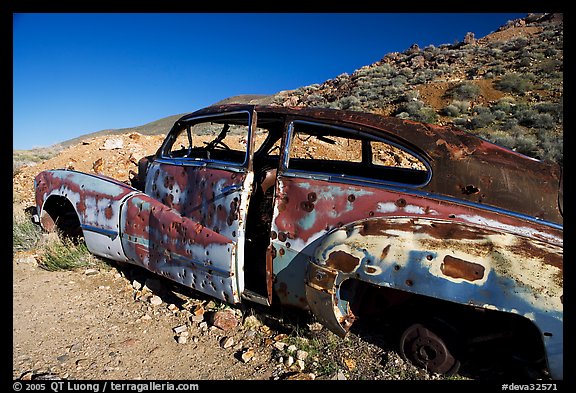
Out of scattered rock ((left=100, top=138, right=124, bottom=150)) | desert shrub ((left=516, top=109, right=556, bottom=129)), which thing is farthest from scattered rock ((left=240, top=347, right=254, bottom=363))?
desert shrub ((left=516, top=109, right=556, bottom=129))

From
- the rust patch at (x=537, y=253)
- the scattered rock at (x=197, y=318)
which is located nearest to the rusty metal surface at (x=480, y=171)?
the rust patch at (x=537, y=253)

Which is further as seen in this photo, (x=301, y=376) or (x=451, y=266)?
(x=301, y=376)

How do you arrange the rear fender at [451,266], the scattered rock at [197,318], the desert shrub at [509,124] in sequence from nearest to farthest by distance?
1. the rear fender at [451,266]
2. the scattered rock at [197,318]
3. the desert shrub at [509,124]

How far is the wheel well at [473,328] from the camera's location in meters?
2.38

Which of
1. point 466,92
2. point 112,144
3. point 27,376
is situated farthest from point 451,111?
point 27,376

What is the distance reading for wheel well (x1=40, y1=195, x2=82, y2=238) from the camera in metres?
4.62

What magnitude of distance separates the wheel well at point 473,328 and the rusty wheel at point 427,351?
54 millimetres

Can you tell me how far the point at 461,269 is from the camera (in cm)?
213

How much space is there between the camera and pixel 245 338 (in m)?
3.07

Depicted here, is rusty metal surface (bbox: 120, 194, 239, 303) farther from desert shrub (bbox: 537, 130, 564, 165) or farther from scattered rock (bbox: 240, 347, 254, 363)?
desert shrub (bbox: 537, 130, 564, 165)

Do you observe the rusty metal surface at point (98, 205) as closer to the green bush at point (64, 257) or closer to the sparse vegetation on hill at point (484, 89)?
the green bush at point (64, 257)

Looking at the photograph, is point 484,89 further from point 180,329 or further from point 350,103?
point 180,329

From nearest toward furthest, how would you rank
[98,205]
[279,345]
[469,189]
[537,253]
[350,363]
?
[537,253] < [469,189] < [350,363] < [279,345] < [98,205]

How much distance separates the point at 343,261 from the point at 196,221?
1.49 metres
